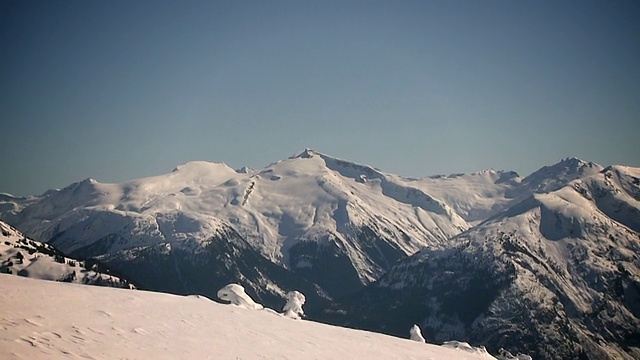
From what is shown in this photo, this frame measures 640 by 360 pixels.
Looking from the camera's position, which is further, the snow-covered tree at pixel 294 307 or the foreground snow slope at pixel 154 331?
the snow-covered tree at pixel 294 307

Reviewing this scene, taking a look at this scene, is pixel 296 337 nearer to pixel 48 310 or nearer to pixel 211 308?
pixel 211 308

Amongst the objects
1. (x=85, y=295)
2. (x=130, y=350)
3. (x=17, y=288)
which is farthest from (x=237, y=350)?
(x=17, y=288)

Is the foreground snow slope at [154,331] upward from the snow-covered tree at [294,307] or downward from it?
upward

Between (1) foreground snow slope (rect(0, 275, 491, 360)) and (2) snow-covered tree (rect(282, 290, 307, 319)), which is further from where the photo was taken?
(2) snow-covered tree (rect(282, 290, 307, 319))

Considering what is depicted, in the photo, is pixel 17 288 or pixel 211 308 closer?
pixel 17 288

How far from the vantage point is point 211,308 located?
3869 cm

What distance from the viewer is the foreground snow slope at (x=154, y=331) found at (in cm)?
2534

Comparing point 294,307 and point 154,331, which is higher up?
point 154,331

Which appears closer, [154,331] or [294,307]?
[154,331]

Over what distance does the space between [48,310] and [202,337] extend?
348 inches

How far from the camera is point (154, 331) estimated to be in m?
29.9

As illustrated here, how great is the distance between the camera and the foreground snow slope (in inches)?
998

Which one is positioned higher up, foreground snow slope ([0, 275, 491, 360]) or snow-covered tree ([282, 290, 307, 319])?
foreground snow slope ([0, 275, 491, 360])

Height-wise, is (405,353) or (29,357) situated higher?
(29,357)
